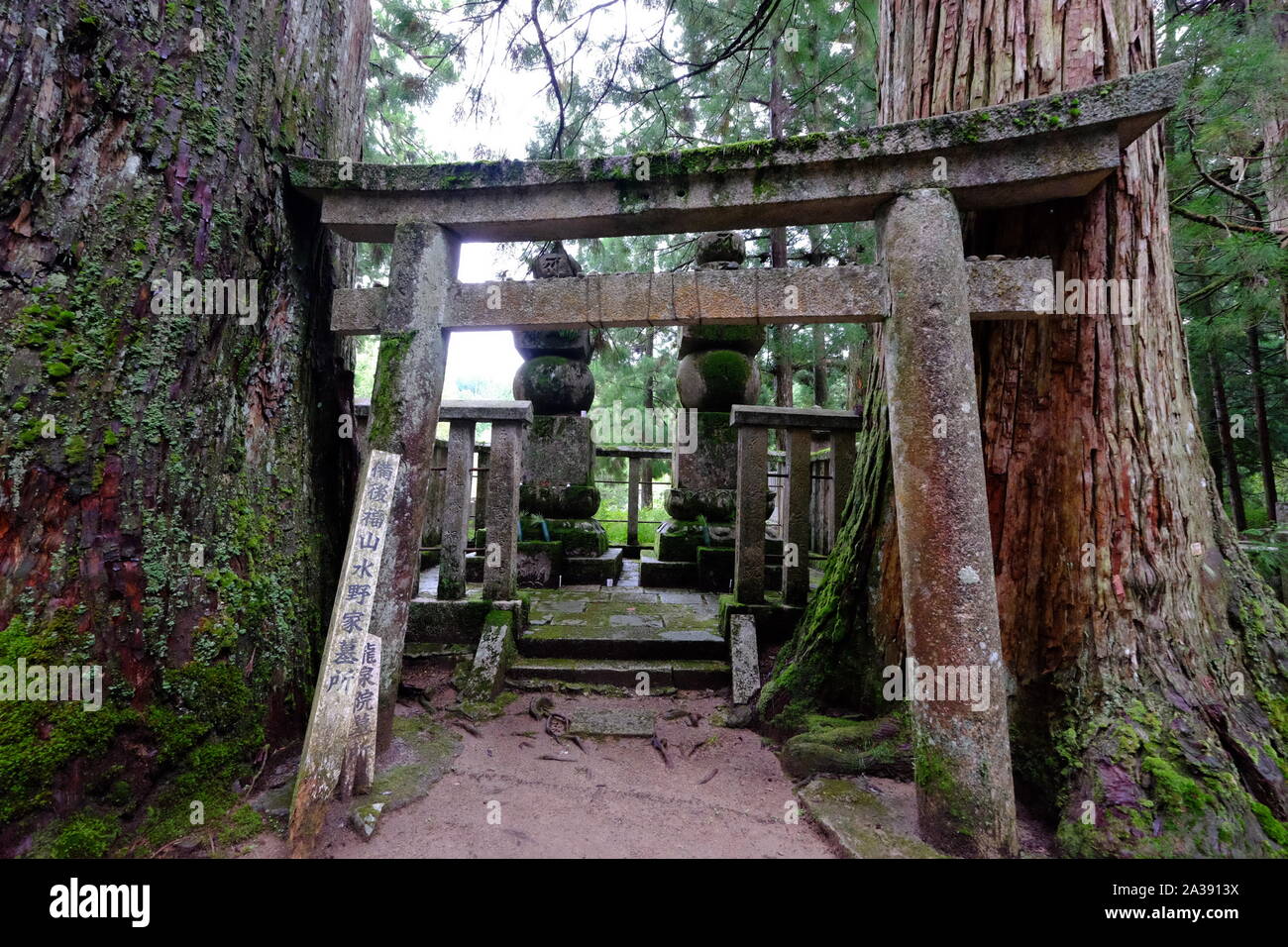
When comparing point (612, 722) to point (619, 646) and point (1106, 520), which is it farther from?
point (1106, 520)

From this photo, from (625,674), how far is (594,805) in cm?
130

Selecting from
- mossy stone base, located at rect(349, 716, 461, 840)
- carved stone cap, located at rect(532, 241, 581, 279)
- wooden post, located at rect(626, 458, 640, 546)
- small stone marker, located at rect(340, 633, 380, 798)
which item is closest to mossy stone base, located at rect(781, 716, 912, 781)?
mossy stone base, located at rect(349, 716, 461, 840)

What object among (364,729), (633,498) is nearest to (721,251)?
(633,498)

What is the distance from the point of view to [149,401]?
88.8 inches

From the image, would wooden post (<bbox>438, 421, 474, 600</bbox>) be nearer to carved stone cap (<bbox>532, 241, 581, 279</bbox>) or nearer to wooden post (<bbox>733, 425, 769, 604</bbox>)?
carved stone cap (<bbox>532, 241, 581, 279</bbox>)

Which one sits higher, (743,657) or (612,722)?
(743,657)

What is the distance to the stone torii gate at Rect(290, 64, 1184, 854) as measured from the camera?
232 centimetres

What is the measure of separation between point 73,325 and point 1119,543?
4.51 metres

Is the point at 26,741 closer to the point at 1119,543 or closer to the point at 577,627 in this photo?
the point at 577,627

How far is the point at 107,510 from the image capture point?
2148 millimetres

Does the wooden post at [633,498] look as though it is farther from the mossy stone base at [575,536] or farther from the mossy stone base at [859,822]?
the mossy stone base at [859,822]

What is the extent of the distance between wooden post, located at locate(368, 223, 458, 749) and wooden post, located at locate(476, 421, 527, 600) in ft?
4.42

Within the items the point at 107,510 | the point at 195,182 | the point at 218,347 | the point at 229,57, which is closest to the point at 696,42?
the point at 229,57
